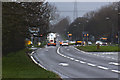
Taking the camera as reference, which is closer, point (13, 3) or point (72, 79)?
point (72, 79)

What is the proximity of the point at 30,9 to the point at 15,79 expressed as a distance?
28.4ft

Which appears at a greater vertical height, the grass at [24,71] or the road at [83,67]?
the grass at [24,71]

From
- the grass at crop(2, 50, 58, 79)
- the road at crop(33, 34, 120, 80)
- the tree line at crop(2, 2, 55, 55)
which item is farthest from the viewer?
the tree line at crop(2, 2, 55, 55)

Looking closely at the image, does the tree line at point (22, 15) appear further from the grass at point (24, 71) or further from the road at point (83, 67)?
the road at point (83, 67)

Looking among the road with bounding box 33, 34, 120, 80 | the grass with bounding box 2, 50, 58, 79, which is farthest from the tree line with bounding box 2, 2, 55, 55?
the road with bounding box 33, 34, 120, 80

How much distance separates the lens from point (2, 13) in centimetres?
1878

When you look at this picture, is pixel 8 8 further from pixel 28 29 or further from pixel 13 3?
pixel 28 29

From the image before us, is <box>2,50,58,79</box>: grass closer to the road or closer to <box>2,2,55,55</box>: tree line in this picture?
the road

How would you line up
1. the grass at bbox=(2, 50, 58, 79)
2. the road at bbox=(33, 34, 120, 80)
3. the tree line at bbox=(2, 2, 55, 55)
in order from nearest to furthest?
the grass at bbox=(2, 50, 58, 79) < the road at bbox=(33, 34, 120, 80) < the tree line at bbox=(2, 2, 55, 55)

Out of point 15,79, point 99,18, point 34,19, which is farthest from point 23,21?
point 99,18

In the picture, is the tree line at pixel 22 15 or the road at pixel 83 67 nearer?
the road at pixel 83 67

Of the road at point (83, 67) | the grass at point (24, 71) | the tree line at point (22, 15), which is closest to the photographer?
the grass at point (24, 71)

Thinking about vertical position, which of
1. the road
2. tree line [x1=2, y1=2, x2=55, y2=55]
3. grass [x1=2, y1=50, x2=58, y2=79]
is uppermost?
tree line [x1=2, y1=2, x2=55, y2=55]

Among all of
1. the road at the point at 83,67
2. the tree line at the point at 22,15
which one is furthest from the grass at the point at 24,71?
the tree line at the point at 22,15
